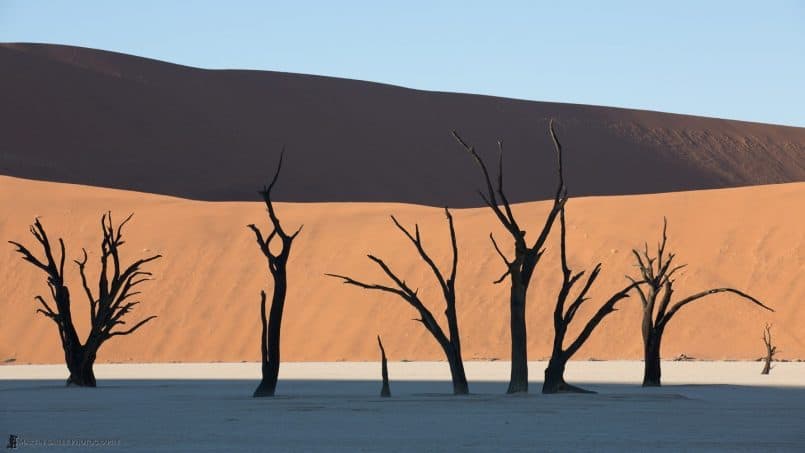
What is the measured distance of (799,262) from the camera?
2158 inches

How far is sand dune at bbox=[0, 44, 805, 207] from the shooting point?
97.3 meters

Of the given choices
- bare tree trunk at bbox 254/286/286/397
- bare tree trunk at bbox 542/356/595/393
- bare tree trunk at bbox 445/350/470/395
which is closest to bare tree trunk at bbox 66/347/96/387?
bare tree trunk at bbox 254/286/286/397

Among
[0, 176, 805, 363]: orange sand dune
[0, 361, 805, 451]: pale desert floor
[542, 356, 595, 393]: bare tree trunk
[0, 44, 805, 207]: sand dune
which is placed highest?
[0, 44, 805, 207]: sand dune

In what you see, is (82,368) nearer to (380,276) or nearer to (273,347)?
(273,347)

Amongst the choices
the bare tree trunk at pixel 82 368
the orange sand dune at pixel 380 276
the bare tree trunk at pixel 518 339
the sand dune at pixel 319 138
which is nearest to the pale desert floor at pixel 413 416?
the bare tree trunk at pixel 518 339

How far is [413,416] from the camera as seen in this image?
774 inches

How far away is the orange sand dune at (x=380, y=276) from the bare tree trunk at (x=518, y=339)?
24.7 meters

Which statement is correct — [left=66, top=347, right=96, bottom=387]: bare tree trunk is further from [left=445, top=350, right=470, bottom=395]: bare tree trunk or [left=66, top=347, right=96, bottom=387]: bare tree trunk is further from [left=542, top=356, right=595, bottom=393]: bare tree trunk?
[left=542, top=356, right=595, bottom=393]: bare tree trunk

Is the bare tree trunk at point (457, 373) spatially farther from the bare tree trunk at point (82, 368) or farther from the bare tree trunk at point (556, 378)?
the bare tree trunk at point (82, 368)

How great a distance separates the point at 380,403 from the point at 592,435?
7.16 m

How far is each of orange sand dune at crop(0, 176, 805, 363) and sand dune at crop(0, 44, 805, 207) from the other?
2763 cm

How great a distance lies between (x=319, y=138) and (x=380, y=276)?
2122 inches

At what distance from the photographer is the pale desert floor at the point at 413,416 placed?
606 inches

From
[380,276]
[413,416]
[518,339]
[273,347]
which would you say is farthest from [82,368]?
[380,276]
